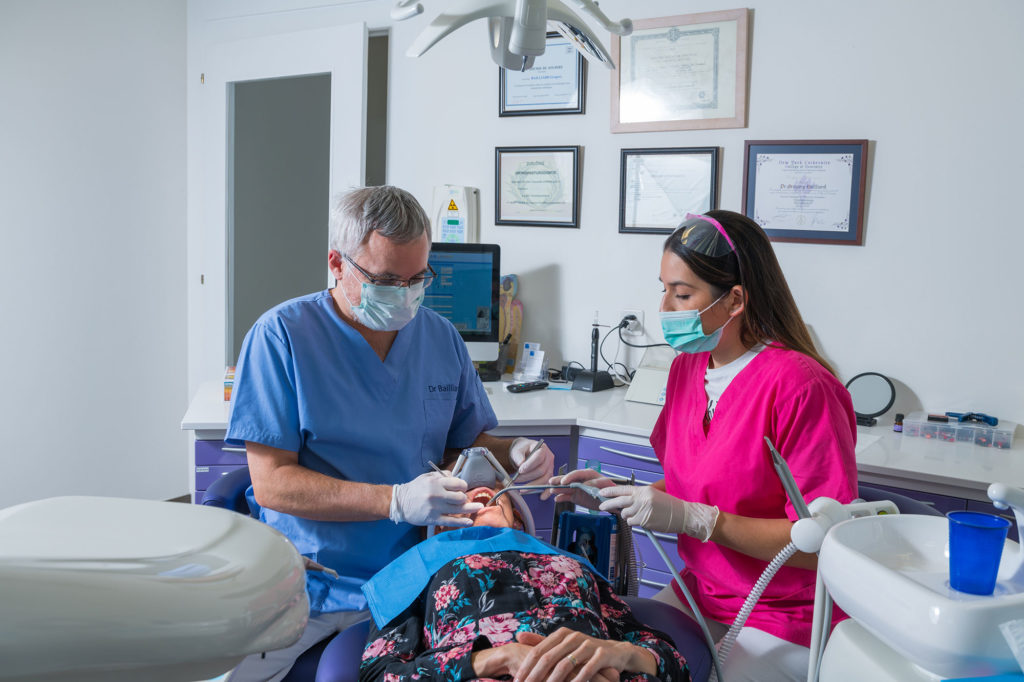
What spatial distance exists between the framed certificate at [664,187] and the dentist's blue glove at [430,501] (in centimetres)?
170

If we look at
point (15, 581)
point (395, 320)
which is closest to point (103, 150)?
point (395, 320)

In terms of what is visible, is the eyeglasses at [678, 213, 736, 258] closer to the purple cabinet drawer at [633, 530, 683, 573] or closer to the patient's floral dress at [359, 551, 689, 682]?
the patient's floral dress at [359, 551, 689, 682]

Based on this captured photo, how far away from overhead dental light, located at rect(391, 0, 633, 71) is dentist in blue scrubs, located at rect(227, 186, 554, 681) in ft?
1.46

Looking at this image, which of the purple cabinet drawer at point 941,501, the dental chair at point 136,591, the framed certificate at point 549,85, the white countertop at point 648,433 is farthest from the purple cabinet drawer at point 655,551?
the dental chair at point 136,591

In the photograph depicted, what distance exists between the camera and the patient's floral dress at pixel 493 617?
4.20 ft

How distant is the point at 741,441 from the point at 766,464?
0.06 meters

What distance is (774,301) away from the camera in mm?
1615

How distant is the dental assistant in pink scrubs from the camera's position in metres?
1.43

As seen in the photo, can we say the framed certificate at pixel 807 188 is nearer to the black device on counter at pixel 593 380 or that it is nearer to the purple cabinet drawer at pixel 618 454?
the black device on counter at pixel 593 380

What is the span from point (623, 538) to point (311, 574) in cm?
65

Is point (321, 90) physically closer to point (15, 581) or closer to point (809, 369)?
point (809, 369)

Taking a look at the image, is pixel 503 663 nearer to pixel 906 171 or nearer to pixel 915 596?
pixel 915 596

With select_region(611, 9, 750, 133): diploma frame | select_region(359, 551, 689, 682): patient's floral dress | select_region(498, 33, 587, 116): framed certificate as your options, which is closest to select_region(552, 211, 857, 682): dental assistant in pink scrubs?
select_region(359, 551, 689, 682): patient's floral dress

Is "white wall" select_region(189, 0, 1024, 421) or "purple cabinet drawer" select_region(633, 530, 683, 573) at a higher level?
"white wall" select_region(189, 0, 1024, 421)
